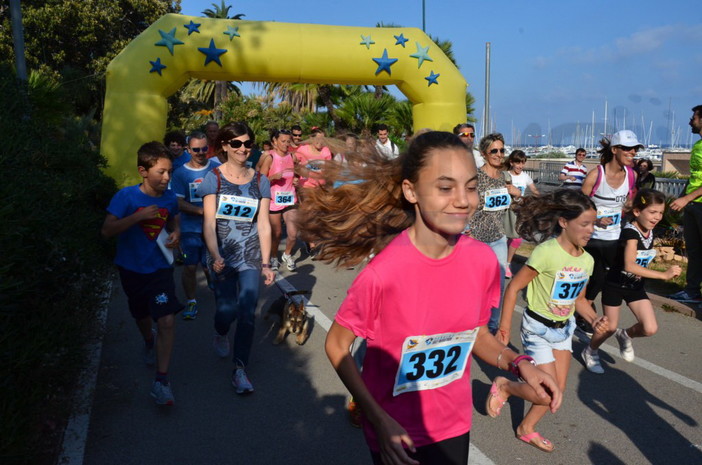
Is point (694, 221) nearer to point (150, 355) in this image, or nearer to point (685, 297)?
point (685, 297)

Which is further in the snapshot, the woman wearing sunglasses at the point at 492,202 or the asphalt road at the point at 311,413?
the woman wearing sunglasses at the point at 492,202

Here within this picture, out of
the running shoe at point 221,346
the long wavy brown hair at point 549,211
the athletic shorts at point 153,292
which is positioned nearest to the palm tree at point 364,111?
the running shoe at point 221,346

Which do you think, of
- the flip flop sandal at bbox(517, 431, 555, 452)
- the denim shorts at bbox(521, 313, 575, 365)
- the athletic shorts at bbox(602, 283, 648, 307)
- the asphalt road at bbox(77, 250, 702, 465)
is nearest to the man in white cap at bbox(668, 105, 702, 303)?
the asphalt road at bbox(77, 250, 702, 465)

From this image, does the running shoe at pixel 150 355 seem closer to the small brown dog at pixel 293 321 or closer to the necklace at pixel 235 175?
the small brown dog at pixel 293 321

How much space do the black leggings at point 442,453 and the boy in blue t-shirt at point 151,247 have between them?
2.51 meters

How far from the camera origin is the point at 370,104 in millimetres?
20953

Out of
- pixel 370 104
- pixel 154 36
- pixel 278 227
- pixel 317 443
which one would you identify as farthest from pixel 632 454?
pixel 370 104

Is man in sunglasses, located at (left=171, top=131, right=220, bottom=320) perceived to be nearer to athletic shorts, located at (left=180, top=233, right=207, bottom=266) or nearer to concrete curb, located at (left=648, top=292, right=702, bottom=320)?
athletic shorts, located at (left=180, top=233, right=207, bottom=266)

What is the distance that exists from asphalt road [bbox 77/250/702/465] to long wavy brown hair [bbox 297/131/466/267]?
161 cm

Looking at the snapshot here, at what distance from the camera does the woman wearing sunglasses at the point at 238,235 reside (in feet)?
15.5

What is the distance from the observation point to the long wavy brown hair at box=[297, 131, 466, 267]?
8.18ft

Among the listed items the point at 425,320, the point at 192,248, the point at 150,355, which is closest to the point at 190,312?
the point at 192,248

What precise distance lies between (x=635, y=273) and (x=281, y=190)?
18.8 feet

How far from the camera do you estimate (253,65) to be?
1205 centimetres
